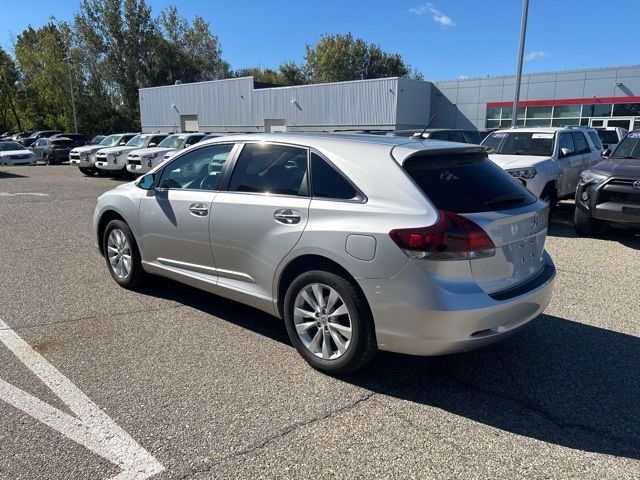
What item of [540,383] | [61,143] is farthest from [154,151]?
[61,143]

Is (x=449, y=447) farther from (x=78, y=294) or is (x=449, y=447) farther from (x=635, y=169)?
(x=635, y=169)

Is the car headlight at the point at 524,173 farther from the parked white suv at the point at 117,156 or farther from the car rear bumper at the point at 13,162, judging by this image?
the car rear bumper at the point at 13,162

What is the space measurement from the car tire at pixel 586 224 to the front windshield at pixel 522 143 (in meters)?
1.83

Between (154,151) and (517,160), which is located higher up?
(517,160)

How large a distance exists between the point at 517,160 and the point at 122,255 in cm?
719

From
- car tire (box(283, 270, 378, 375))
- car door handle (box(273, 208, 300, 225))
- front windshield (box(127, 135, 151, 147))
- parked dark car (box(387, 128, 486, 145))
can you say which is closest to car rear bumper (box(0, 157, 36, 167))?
front windshield (box(127, 135, 151, 147))

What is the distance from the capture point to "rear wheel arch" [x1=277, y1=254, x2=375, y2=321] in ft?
10.9

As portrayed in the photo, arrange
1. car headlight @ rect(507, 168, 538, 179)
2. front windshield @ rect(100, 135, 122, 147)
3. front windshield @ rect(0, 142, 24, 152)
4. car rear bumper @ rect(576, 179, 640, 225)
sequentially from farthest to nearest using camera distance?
front windshield @ rect(0, 142, 24, 152)
front windshield @ rect(100, 135, 122, 147)
car headlight @ rect(507, 168, 538, 179)
car rear bumper @ rect(576, 179, 640, 225)

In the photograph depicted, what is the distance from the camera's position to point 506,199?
3.49 m

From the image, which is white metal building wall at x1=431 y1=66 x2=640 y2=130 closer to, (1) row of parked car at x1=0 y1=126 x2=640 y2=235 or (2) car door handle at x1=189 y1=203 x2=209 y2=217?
(1) row of parked car at x1=0 y1=126 x2=640 y2=235

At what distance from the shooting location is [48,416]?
119 inches

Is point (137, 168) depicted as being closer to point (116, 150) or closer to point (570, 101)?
point (116, 150)

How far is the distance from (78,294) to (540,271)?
4461 mm

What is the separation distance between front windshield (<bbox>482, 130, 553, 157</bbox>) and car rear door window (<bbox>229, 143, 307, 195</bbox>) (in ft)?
24.2
